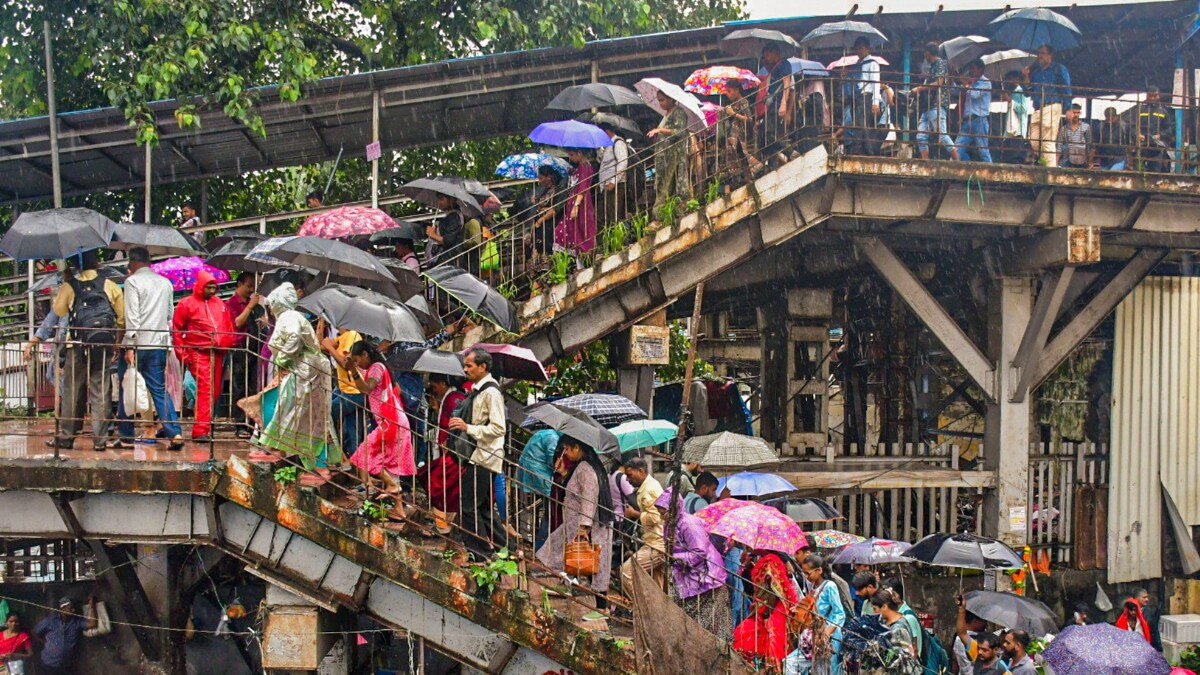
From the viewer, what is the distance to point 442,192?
42.1ft

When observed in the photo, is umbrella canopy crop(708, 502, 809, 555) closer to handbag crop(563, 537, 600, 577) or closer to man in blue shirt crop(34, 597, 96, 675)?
handbag crop(563, 537, 600, 577)

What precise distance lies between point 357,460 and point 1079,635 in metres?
5.61

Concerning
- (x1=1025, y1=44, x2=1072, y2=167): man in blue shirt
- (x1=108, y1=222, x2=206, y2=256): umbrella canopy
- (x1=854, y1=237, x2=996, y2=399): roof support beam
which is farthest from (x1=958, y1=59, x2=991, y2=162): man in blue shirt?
(x1=108, y1=222, x2=206, y2=256): umbrella canopy

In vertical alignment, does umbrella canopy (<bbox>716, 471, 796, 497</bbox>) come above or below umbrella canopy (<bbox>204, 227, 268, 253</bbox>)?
below

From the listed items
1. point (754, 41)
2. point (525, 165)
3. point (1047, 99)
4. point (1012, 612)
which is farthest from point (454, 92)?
point (1012, 612)

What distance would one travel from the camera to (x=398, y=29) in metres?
17.5

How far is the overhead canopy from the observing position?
571 inches

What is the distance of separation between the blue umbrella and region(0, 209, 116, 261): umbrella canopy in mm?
4539

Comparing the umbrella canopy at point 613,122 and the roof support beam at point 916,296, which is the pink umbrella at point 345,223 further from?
the roof support beam at point 916,296

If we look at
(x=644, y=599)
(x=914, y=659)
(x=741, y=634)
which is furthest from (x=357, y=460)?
(x=914, y=659)

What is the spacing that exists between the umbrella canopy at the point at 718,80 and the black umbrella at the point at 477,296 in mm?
3765

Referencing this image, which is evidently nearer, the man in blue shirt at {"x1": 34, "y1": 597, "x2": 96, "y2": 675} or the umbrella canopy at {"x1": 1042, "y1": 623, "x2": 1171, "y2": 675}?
the umbrella canopy at {"x1": 1042, "y1": 623, "x2": 1171, "y2": 675}

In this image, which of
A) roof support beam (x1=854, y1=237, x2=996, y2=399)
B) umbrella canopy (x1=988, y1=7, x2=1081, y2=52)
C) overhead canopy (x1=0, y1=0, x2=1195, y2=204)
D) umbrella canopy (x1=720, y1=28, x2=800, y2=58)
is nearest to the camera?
umbrella canopy (x1=988, y1=7, x2=1081, y2=52)

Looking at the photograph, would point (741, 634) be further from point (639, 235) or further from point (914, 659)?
point (639, 235)
